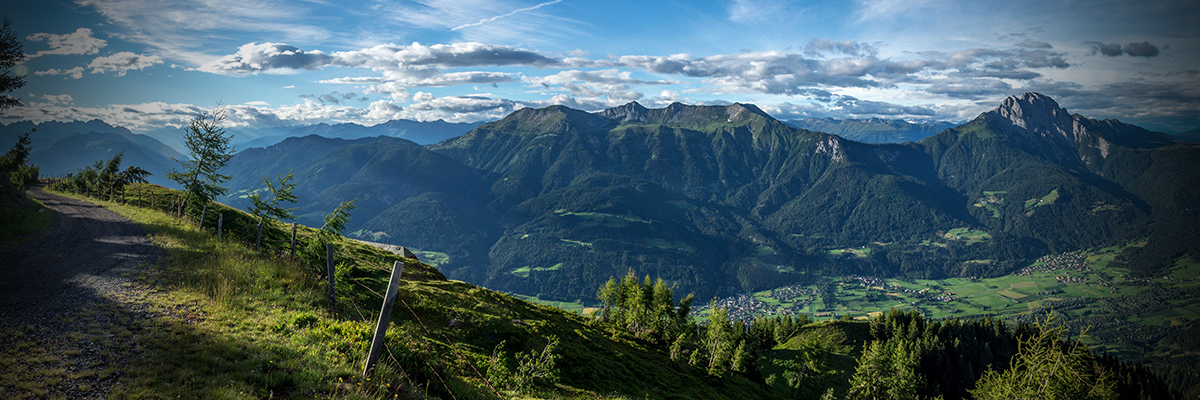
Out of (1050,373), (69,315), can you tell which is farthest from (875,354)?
(69,315)

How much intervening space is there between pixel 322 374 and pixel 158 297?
390 inches

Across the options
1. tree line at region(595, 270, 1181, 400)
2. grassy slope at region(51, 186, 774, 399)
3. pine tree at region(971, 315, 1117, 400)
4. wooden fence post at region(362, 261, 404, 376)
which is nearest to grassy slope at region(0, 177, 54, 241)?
grassy slope at region(51, 186, 774, 399)

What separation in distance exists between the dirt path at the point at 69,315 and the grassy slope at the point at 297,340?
0.60m

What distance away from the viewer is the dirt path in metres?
9.74

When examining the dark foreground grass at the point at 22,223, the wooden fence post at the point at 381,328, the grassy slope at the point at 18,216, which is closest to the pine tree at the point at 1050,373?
the wooden fence post at the point at 381,328

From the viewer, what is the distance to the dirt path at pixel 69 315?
32.0 feet

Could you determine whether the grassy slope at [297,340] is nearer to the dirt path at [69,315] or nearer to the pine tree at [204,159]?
the dirt path at [69,315]

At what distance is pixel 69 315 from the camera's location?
1369 centimetres

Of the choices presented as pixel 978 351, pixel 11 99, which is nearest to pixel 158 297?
pixel 11 99

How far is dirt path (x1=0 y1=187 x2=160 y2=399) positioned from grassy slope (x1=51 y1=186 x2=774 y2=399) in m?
0.60

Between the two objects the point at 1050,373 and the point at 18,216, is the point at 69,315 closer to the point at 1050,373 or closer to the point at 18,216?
the point at 18,216

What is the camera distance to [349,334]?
14.2 m

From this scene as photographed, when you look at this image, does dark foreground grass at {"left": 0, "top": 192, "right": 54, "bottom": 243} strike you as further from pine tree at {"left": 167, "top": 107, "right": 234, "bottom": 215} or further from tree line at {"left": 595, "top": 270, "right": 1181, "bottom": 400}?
tree line at {"left": 595, "top": 270, "right": 1181, "bottom": 400}

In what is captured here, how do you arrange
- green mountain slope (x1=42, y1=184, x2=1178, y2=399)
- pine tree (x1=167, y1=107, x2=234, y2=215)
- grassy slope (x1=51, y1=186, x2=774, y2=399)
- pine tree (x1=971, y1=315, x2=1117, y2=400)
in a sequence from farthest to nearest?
pine tree (x1=167, y1=107, x2=234, y2=215)
pine tree (x1=971, y1=315, x2=1117, y2=400)
green mountain slope (x1=42, y1=184, x2=1178, y2=399)
grassy slope (x1=51, y1=186, x2=774, y2=399)
